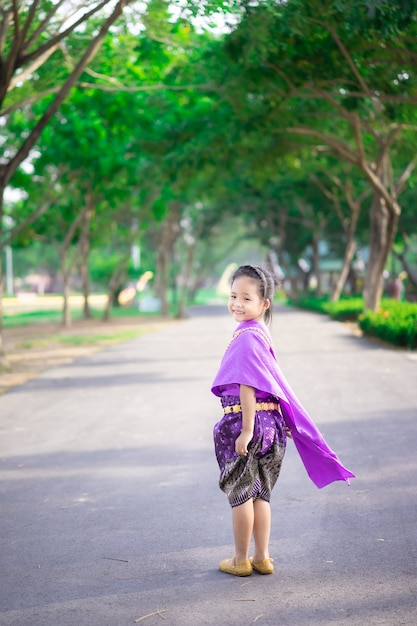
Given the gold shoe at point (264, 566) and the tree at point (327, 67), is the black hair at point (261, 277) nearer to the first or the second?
the gold shoe at point (264, 566)

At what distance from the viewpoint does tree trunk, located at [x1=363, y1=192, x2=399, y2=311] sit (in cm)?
2167

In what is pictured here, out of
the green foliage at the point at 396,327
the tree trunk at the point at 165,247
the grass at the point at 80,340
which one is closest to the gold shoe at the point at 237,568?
the green foliage at the point at 396,327

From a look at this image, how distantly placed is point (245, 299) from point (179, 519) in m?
1.63

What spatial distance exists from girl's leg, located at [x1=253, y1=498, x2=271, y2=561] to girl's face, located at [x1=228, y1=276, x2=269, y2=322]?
0.91 metres

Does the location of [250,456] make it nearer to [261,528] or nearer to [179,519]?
[261,528]

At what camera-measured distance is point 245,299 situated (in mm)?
Result: 4230

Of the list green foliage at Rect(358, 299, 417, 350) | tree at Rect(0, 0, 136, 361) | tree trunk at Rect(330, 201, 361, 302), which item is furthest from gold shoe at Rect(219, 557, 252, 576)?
tree trunk at Rect(330, 201, 361, 302)

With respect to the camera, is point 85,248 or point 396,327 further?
point 85,248

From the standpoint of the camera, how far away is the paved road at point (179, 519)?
369 centimetres

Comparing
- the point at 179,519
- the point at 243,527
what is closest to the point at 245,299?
the point at 243,527

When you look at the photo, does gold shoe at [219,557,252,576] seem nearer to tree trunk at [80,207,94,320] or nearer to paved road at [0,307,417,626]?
paved road at [0,307,417,626]

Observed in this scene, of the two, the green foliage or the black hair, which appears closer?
the black hair

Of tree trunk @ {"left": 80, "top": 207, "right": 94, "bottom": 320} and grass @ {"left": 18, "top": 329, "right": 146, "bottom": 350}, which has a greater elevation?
tree trunk @ {"left": 80, "top": 207, "right": 94, "bottom": 320}

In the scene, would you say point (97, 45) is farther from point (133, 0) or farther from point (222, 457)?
point (222, 457)
